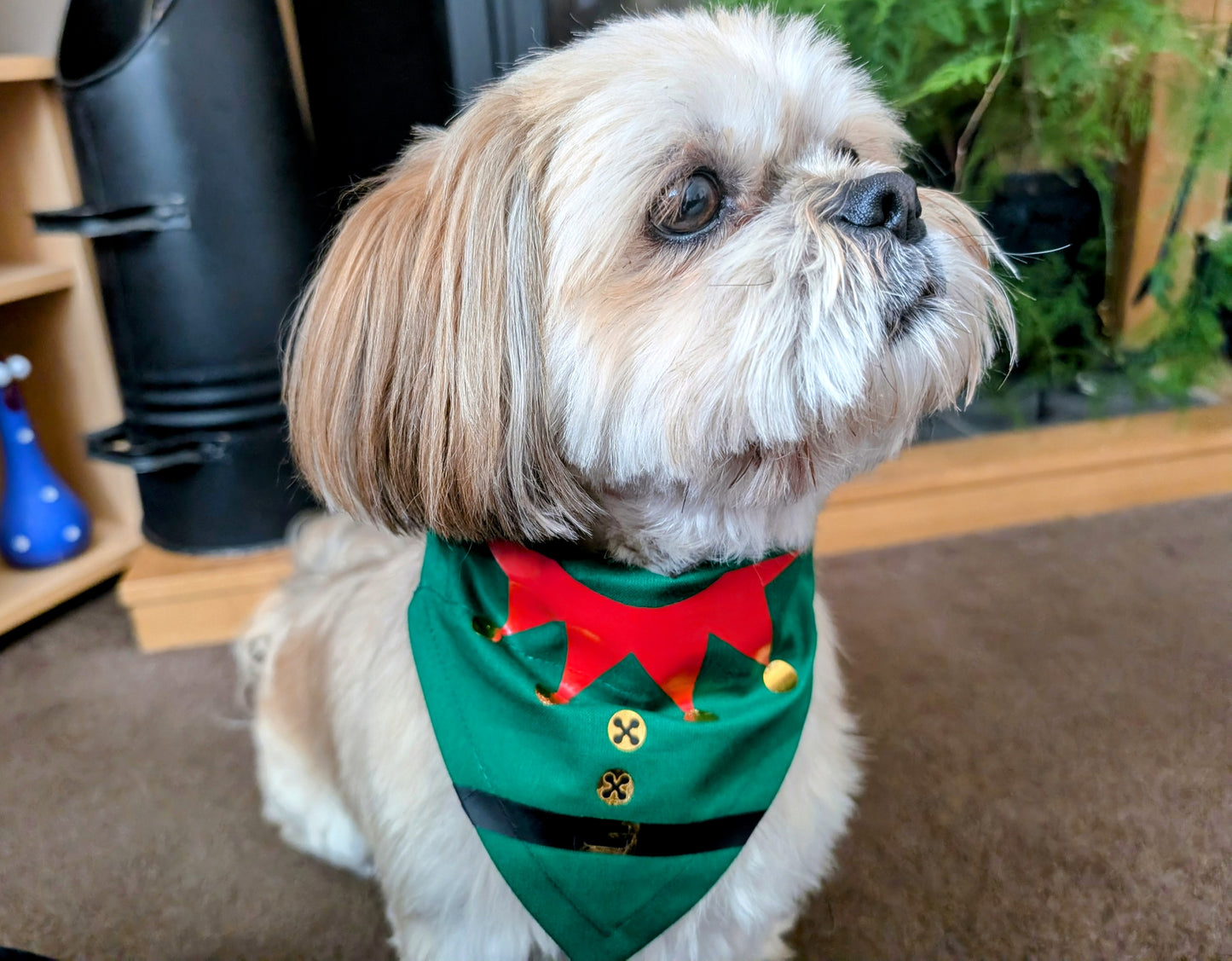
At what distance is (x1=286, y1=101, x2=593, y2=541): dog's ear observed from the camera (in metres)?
0.64

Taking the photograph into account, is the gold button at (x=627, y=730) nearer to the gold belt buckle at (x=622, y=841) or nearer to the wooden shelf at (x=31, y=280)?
the gold belt buckle at (x=622, y=841)

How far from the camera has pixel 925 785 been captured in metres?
1.18

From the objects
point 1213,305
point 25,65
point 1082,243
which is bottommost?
point 1213,305

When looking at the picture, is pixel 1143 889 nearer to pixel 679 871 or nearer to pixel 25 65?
pixel 679 871

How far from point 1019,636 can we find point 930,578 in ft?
0.67

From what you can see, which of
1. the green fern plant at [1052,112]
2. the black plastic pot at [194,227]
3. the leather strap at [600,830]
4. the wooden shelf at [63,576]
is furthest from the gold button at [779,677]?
the wooden shelf at [63,576]

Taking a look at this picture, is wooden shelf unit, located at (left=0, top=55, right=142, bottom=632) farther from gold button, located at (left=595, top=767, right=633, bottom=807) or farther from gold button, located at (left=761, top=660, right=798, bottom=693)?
gold button, located at (left=761, top=660, right=798, bottom=693)

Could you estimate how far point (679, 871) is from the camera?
794 millimetres

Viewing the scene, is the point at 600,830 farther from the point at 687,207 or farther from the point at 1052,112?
the point at 1052,112

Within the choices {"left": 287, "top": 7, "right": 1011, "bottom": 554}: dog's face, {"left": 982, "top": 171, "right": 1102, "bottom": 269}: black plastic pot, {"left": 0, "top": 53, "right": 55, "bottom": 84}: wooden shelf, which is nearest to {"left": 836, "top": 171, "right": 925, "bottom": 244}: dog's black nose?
{"left": 287, "top": 7, "right": 1011, "bottom": 554}: dog's face

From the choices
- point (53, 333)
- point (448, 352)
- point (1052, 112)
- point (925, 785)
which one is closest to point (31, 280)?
point (53, 333)

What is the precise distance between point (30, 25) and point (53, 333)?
23.0 inches

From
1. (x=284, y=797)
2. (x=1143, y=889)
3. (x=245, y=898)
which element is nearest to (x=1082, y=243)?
(x=1143, y=889)

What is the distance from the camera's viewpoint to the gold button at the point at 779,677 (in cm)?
82
